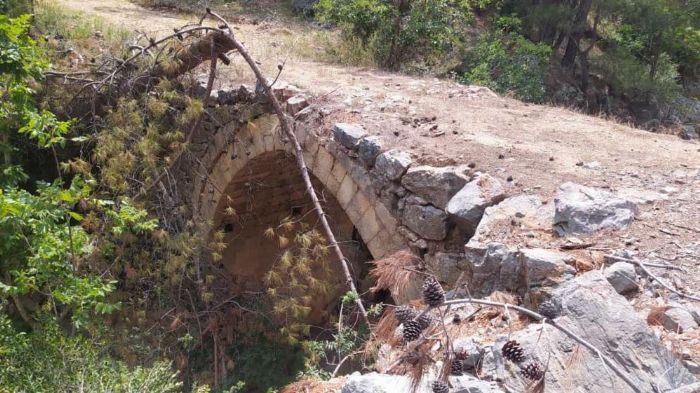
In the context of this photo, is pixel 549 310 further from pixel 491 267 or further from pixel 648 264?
pixel 491 267

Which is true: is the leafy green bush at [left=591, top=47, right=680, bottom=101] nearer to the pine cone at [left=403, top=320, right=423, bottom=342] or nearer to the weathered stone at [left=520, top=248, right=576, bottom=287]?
the weathered stone at [left=520, top=248, right=576, bottom=287]

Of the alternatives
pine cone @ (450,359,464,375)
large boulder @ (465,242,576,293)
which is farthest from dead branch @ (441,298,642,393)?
large boulder @ (465,242,576,293)

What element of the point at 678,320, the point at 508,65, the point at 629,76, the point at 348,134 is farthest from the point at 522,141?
the point at 629,76

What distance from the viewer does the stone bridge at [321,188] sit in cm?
470

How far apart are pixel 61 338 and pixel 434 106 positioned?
3.90m

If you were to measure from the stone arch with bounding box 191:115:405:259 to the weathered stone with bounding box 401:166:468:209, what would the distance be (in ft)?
1.36

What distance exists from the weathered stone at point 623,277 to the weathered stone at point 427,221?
1.50 m

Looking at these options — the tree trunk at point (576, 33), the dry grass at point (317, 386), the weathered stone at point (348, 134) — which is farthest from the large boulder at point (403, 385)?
the tree trunk at point (576, 33)

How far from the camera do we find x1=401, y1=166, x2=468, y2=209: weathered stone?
15.4 feet

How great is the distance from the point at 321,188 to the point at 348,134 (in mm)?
1667

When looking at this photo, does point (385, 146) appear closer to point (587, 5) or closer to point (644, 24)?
point (587, 5)

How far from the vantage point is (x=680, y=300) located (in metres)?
3.15

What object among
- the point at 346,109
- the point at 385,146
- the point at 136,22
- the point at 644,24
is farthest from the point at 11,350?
the point at 644,24

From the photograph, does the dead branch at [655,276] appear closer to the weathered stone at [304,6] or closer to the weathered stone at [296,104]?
the weathered stone at [296,104]
